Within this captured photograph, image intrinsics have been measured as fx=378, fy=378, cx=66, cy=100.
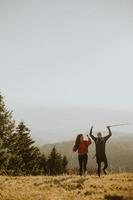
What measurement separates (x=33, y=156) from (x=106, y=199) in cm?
4079

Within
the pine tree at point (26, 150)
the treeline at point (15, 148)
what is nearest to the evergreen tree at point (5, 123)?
the treeline at point (15, 148)

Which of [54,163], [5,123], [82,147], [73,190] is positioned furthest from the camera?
[54,163]

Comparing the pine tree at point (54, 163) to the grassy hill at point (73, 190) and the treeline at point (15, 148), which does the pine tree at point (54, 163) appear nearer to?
the treeline at point (15, 148)

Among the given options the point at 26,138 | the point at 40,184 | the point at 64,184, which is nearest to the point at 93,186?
the point at 64,184

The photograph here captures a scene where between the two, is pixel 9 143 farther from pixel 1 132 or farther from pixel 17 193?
pixel 17 193

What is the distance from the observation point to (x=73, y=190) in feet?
54.7

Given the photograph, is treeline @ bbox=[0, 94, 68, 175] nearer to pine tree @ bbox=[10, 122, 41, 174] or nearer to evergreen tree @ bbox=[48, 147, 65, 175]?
pine tree @ bbox=[10, 122, 41, 174]

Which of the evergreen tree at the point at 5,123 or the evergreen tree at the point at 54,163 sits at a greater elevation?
the evergreen tree at the point at 5,123

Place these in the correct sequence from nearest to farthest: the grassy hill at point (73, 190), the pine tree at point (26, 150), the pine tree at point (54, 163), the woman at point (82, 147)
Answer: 1. the grassy hill at point (73, 190)
2. the woman at point (82, 147)
3. the pine tree at point (26, 150)
4. the pine tree at point (54, 163)

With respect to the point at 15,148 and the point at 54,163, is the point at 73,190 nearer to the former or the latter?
the point at 15,148

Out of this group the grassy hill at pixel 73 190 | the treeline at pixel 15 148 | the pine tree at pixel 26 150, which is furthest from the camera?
the pine tree at pixel 26 150

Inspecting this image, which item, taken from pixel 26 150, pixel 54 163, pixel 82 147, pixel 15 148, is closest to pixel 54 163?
pixel 54 163

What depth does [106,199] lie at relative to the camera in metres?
15.3

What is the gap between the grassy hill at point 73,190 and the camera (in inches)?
599
